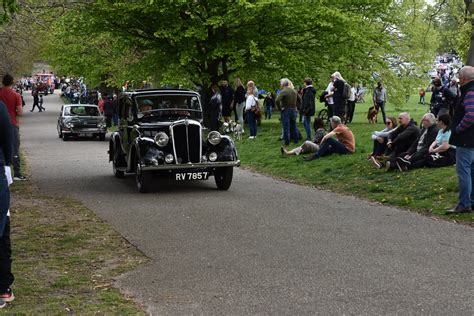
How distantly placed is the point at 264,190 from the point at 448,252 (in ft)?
19.0

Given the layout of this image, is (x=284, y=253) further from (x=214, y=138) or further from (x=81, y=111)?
(x=81, y=111)

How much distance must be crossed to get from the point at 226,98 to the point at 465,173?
14.2m

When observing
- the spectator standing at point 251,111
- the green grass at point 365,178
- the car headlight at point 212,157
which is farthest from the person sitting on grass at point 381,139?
the spectator standing at point 251,111

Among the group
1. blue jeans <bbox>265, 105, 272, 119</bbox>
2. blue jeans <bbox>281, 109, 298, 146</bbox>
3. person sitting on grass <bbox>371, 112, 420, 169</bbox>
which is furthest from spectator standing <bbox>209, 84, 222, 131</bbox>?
blue jeans <bbox>265, 105, 272, 119</bbox>

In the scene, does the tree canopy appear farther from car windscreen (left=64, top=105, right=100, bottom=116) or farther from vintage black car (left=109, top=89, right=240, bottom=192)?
vintage black car (left=109, top=89, right=240, bottom=192)

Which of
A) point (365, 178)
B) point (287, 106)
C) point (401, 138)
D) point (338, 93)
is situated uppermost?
point (338, 93)

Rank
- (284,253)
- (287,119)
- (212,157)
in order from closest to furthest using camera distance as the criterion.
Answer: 1. (284,253)
2. (212,157)
3. (287,119)

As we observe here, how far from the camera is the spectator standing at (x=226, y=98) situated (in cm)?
2264

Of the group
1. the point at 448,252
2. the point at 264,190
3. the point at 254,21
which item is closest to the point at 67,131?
the point at 254,21

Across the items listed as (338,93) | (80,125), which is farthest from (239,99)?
(80,125)

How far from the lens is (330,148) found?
1653 centimetres

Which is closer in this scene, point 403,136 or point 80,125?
point 403,136

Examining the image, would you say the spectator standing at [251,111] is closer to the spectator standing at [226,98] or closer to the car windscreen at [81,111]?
the spectator standing at [226,98]

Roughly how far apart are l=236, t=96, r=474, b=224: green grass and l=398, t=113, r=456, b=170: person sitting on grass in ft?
0.64
